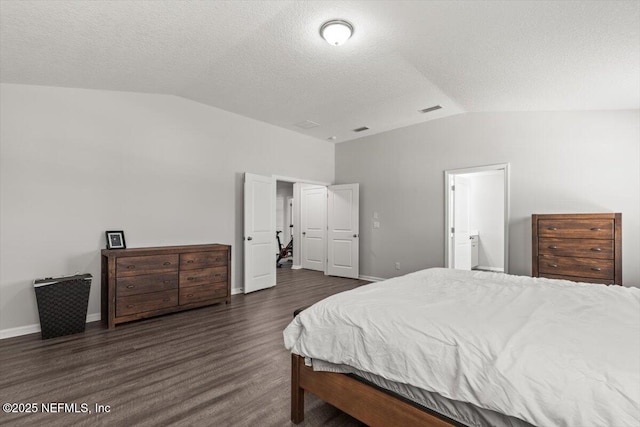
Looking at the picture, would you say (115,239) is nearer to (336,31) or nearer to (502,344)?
(336,31)

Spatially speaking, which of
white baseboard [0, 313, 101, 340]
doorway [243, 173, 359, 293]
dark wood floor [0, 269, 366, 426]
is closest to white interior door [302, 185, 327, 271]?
doorway [243, 173, 359, 293]

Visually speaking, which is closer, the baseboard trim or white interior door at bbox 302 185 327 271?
the baseboard trim

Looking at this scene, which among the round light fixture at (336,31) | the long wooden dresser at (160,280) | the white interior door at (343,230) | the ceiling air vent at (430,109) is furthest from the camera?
the white interior door at (343,230)

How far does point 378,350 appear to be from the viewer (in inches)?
58.4

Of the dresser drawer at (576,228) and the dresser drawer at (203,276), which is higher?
the dresser drawer at (576,228)

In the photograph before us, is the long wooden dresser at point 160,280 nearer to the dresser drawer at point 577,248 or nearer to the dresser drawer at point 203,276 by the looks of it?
the dresser drawer at point 203,276

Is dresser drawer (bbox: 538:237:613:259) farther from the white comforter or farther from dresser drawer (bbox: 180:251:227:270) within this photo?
dresser drawer (bbox: 180:251:227:270)

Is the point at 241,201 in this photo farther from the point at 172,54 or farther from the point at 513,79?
the point at 513,79

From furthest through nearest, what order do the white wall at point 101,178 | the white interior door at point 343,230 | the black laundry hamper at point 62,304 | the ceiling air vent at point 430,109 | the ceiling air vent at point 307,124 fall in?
the white interior door at point 343,230 < the ceiling air vent at point 307,124 < the ceiling air vent at point 430,109 < the white wall at point 101,178 < the black laundry hamper at point 62,304

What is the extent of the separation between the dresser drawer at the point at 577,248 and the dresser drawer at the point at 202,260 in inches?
162

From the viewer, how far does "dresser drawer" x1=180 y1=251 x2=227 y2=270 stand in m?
3.96

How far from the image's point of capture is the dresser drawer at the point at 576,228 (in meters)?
3.32

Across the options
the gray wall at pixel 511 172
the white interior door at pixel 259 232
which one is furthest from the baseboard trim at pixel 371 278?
the white interior door at pixel 259 232

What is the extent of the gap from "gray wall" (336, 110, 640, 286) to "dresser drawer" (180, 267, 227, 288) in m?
2.95
